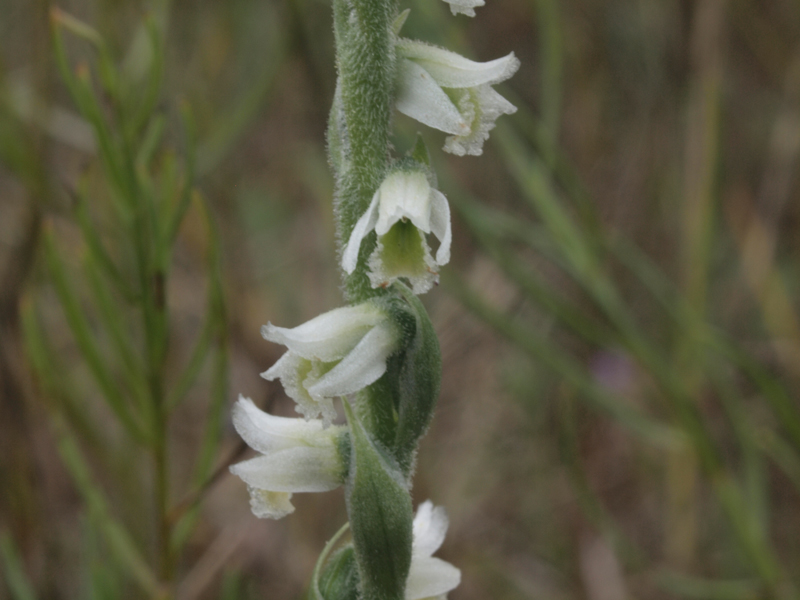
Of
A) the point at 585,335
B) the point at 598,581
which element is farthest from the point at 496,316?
the point at 598,581

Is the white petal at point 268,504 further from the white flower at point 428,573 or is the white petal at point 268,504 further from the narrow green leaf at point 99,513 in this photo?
the narrow green leaf at point 99,513

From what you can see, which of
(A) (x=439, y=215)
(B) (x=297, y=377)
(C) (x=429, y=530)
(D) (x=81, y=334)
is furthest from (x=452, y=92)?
(D) (x=81, y=334)

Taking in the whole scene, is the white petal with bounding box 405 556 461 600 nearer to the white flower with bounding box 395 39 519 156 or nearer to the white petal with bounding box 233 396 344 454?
the white petal with bounding box 233 396 344 454

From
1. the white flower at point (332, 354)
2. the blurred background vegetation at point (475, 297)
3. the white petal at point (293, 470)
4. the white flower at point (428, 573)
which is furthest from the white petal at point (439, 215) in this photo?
the blurred background vegetation at point (475, 297)

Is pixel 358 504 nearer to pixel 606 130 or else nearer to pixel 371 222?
pixel 371 222

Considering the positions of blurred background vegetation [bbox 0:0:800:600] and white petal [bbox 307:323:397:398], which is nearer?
white petal [bbox 307:323:397:398]

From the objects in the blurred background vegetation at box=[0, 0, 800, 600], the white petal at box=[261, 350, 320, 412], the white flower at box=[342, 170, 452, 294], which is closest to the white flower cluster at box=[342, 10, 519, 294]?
the white flower at box=[342, 170, 452, 294]
